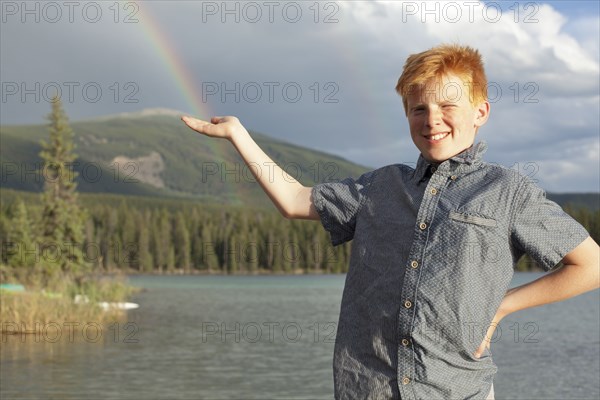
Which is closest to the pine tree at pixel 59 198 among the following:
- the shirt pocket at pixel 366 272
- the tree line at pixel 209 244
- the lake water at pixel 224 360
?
the lake water at pixel 224 360

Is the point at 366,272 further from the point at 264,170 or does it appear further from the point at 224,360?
the point at 224,360

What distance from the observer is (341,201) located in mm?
2824

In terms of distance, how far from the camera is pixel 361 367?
2.59 metres

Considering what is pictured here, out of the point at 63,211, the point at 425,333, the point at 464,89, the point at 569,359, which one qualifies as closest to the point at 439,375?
the point at 425,333

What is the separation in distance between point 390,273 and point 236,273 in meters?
143

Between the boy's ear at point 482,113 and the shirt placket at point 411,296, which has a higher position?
the boy's ear at point 482,113

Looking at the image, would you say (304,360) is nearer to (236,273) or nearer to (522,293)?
(522,293)

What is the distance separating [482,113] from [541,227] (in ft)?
1.49

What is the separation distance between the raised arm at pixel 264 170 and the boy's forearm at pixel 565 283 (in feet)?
2.22

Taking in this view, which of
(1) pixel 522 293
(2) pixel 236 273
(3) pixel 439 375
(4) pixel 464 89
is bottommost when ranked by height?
(2) pixel 236 273

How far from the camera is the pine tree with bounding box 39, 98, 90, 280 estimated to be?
53531mm

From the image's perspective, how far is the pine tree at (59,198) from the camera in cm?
5353

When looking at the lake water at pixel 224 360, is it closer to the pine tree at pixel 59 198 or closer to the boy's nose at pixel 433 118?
the pine tree at pixel 59 198

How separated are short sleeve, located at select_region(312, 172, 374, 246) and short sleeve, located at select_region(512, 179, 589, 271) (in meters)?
0.48
